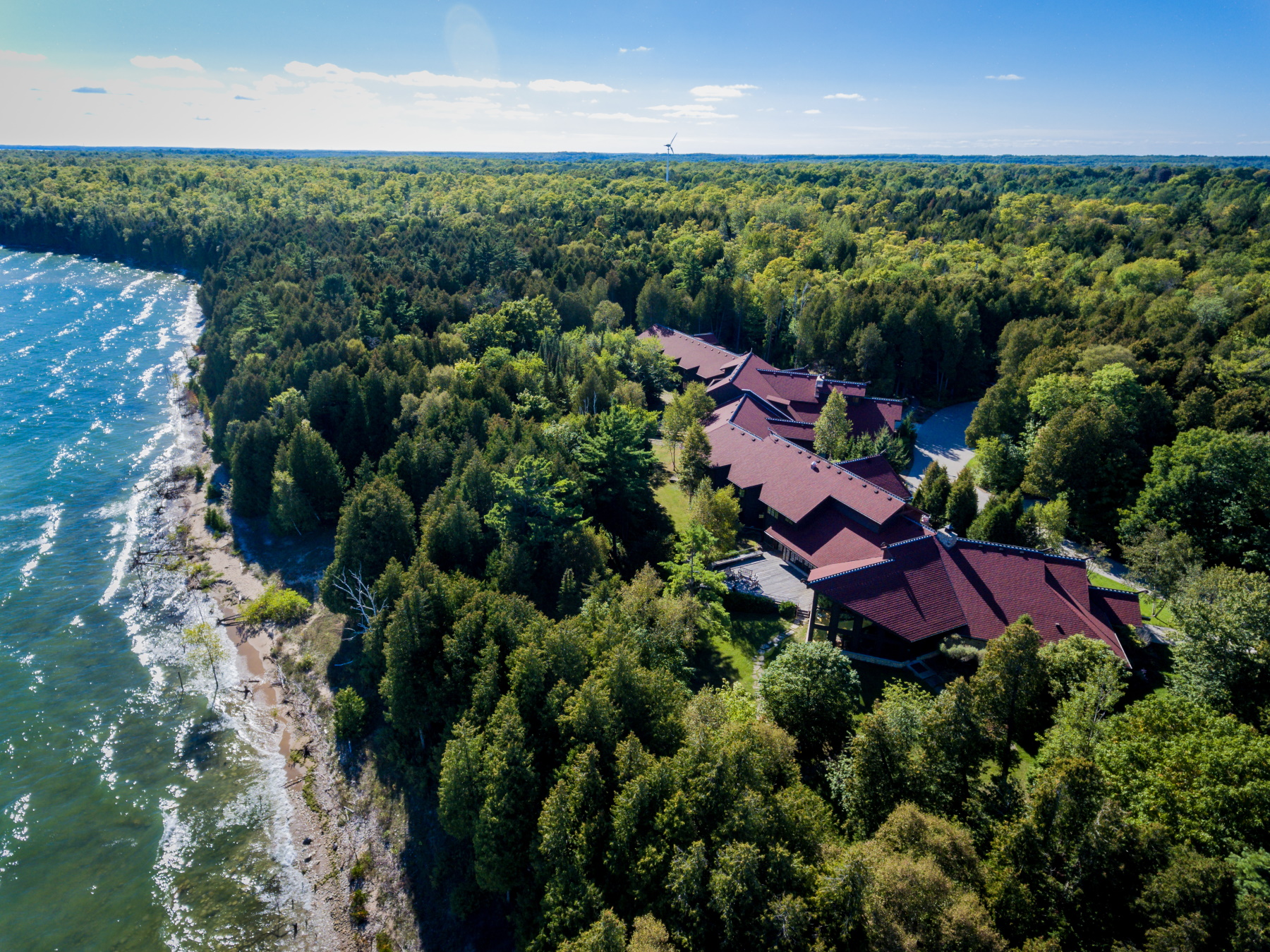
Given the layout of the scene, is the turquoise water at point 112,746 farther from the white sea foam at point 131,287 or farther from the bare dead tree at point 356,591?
the white sea foam at point 131,287

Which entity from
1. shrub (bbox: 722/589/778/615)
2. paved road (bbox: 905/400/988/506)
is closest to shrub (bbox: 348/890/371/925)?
shrub (bbox: 722/589/778/615)

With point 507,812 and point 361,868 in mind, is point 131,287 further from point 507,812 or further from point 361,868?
point 507,812

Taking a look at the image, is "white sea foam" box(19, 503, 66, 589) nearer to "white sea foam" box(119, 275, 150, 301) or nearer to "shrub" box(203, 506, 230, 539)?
"shrub" box(203, 506, 230, 539)

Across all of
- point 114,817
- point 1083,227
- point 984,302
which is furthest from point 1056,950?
point 1083,227

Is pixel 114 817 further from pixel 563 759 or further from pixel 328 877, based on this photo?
pixel 563 759

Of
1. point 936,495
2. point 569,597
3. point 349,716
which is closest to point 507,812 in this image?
point 569,597

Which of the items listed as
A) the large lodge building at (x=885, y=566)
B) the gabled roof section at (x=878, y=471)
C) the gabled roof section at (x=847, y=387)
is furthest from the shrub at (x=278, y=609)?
the gabled roof section at (x=847, y=387)
